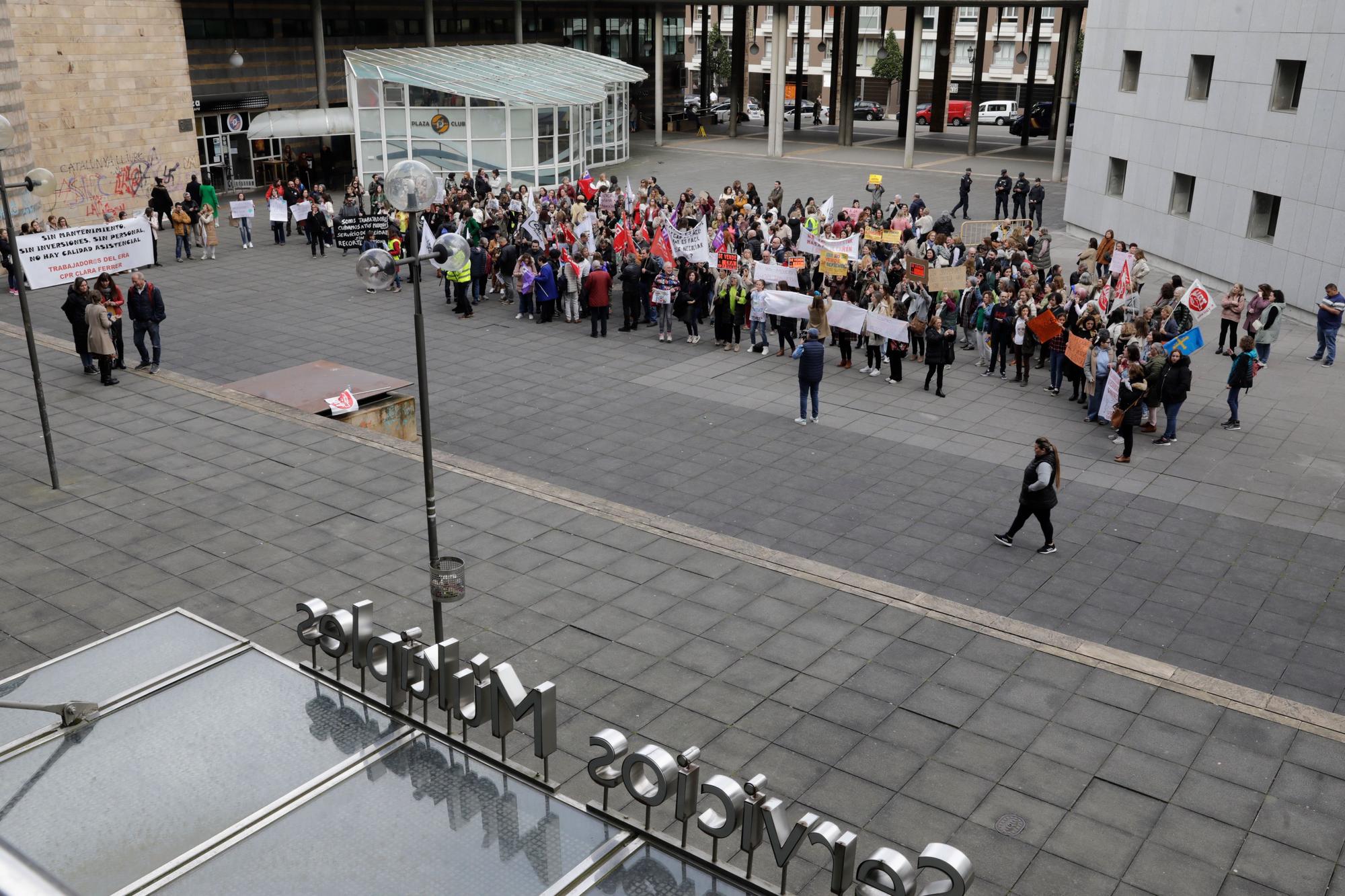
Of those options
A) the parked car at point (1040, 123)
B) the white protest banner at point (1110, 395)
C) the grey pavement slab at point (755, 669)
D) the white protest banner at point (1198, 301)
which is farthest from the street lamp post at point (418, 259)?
the parked car at point (1040, 123)

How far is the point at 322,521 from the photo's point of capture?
45.7 feet

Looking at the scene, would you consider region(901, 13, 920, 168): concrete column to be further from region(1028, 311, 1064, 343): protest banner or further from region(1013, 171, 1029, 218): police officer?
region(1028, 311, 1064, 343): protest banner

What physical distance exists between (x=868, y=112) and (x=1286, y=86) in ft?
150

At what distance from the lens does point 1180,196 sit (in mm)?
30141

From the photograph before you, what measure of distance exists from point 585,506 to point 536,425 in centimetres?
374

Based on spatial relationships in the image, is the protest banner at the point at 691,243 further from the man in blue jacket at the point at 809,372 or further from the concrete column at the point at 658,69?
the concrete column at the point at 658,69

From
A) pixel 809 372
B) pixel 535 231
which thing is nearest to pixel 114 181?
pixel 535 231

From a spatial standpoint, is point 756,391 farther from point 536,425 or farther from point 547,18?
point 547,18

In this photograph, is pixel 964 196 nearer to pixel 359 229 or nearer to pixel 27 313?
pixel 359 229

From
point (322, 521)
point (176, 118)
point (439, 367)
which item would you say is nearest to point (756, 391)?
point (439, 367)

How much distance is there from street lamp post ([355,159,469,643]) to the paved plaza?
183cm

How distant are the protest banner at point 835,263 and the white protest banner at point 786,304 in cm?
192

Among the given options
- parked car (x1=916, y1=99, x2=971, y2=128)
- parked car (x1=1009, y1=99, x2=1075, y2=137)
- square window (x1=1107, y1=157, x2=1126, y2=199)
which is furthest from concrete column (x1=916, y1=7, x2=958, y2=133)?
square window (x1=1107, y1=157, x2=1126, y2=199)

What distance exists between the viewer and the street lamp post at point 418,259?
31.9 feet
